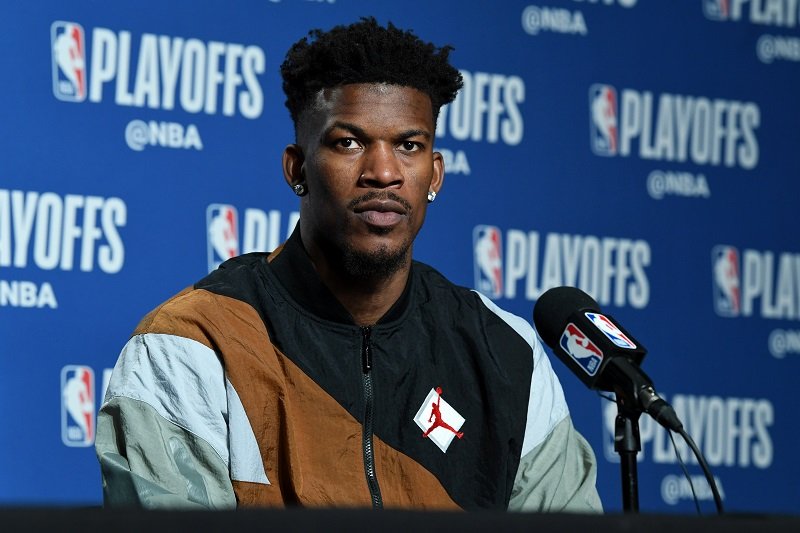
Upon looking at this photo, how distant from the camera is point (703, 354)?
10.8ft

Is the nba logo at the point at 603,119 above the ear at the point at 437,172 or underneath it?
above

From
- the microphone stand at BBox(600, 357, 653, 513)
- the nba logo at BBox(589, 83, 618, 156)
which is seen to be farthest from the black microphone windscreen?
the nba logo at BBox(589, 83, 618, 156)

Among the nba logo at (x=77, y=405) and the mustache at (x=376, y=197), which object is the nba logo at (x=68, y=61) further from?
the mustache at (x=376, y=197)

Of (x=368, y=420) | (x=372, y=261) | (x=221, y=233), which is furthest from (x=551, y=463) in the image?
(x=221, y=233)

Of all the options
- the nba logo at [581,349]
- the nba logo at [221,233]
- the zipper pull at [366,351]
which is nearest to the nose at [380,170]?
the zipper pull at [366,351]

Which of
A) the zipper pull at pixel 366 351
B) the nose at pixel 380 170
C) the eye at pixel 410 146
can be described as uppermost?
the eye at pixel 410 146

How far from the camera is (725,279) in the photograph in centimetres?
333

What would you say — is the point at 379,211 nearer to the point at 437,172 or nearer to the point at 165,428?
the point at 437,172

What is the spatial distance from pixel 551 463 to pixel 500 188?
1.28m

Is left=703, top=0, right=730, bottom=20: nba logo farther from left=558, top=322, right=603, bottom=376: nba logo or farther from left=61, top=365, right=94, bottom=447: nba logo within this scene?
left=558, top=322, right=603, bottom=376: nba logo

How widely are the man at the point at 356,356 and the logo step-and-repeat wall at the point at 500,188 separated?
822 millimetres

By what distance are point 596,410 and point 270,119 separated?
109cm

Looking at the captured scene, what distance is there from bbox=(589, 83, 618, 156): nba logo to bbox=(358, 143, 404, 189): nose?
145 cm

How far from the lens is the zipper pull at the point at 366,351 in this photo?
190cm
